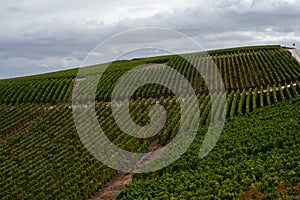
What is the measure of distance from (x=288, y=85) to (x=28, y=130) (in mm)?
27411

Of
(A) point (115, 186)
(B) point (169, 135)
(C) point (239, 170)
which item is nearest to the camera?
(C) point (239, 170)

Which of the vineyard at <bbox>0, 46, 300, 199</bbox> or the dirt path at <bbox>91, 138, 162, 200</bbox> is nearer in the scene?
the vineyard at <bbox>0, 46, 300, 199</bbox>

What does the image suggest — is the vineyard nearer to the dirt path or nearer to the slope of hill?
the slope of hill

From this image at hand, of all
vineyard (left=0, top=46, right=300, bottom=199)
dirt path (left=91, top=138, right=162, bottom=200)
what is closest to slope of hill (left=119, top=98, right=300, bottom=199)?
vineyard (left=0, top=46, right=300, bottom=199)

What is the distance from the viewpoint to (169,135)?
97.2 ft

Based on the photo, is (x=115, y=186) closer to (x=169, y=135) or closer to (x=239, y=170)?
(x=239, y=170)

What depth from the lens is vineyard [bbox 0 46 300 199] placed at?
17.0 metres

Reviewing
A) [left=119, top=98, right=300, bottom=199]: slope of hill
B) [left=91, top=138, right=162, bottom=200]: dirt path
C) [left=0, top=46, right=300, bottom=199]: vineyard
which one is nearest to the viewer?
[left=119, top=98, right=300, bottom=199]: slope of hill

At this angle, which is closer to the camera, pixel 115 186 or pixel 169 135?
pixel 115 186

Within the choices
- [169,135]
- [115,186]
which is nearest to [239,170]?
[115,186]

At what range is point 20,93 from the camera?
46562mm

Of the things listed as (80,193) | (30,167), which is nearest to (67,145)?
(30,167)

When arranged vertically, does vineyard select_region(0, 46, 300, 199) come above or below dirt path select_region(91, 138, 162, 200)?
above

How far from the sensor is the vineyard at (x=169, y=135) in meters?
17.0
